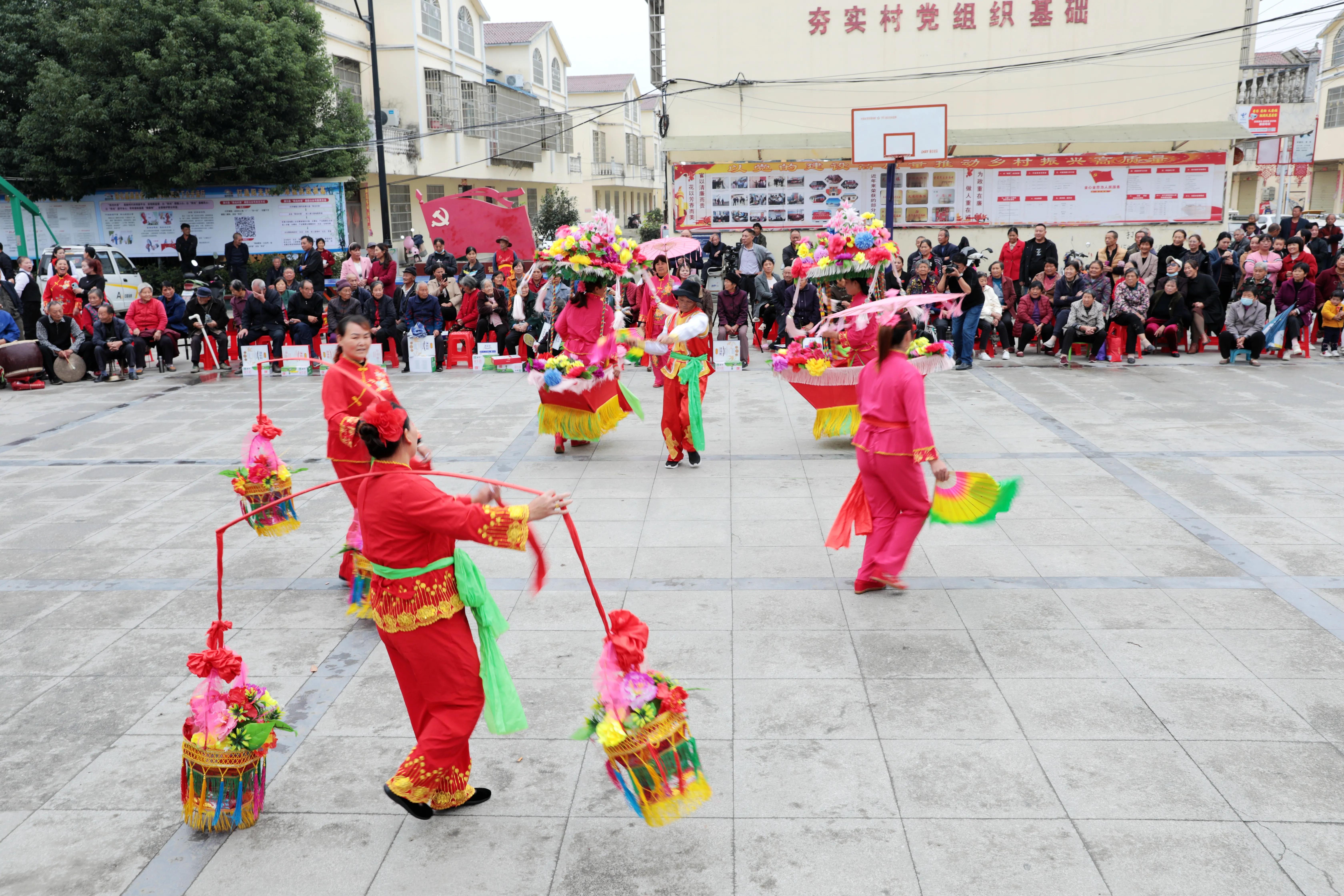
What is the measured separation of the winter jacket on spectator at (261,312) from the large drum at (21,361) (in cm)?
243

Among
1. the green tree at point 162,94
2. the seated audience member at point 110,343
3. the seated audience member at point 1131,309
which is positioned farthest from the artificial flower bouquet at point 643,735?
the green tree at point 162,94

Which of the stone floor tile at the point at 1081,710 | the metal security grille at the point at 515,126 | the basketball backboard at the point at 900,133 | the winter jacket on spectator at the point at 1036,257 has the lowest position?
the stone floor tile at the point at 1081,710

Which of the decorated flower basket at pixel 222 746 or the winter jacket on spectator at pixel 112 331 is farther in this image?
the winter jacket on spectator at pixel 112 331

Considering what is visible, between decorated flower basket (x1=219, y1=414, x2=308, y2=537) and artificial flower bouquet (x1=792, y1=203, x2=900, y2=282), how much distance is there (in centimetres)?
474

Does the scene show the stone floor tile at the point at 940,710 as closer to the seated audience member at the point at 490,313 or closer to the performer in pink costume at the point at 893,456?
the performer in pink costume at the point at 893,456

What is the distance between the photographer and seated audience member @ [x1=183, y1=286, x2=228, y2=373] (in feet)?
44.9

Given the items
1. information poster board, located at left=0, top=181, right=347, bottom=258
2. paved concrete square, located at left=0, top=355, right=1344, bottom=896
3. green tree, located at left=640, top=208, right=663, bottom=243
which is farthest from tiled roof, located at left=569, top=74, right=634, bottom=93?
paved concrete square, located at left=0, top=355, right=1344, bottom=896

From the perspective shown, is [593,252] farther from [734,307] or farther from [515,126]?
Answer: [515,126]

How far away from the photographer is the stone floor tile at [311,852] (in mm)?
3160

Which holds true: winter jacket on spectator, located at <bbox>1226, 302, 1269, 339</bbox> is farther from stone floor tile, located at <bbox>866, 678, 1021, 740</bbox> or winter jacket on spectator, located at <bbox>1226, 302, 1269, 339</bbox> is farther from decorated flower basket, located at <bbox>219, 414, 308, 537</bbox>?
decorated flower basket, located at <bbox>219, 414, 308, 537</bbox>

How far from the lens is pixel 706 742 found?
156 inches

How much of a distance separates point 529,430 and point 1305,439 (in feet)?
22.7

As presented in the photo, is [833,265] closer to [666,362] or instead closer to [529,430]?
[666,362]

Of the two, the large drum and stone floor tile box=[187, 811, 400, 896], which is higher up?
the large drum
